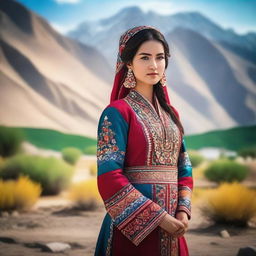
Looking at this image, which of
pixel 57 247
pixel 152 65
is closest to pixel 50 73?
pixel 57 247

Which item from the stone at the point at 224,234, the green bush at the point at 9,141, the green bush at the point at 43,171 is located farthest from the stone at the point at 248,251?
the green bush at the point at 9,141

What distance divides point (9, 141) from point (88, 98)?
858 cm

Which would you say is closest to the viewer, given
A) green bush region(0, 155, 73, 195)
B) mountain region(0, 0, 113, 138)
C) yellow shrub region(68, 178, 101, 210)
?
yellow shrub region(68, 178, 101, 210)

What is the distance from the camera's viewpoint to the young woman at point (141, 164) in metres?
1.71

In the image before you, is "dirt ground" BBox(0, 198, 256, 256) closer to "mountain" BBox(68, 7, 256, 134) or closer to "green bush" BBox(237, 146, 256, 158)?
"green bush" BBox(237, 146, 256, 158)

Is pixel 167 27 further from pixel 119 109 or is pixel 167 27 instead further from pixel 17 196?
pixel 119 109

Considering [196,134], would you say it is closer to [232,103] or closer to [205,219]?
[232,103]

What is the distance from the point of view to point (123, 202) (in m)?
1.71

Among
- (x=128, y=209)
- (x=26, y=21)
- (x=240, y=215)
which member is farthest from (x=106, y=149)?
(x=26, y=21)

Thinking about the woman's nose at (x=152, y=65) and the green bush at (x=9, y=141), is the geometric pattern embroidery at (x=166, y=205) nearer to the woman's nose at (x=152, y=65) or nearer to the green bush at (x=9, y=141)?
the woman's nose at (x=152, y=65)

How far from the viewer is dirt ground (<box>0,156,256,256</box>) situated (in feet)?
13.2

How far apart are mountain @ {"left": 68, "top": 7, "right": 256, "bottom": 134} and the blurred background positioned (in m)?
0.05

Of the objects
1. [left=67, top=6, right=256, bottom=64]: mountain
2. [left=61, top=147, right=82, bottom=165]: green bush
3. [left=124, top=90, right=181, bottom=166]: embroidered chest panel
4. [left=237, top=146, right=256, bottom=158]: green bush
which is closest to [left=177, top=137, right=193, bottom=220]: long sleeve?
[left=124, top=90, right=181, bottom=166]: embroidered chest panel

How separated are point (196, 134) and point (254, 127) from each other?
240 centimetres
